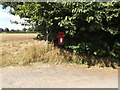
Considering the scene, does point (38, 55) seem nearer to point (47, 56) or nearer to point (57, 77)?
point (47, 56)

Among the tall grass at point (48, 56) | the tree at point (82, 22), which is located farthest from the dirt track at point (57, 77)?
the tree at point (82, 22)

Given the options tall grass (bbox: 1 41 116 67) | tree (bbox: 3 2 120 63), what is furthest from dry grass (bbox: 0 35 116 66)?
tree (bbox: 3 2 120 63)

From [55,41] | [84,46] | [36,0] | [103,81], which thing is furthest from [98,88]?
[36,0]

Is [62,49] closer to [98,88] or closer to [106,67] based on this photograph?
[106,67]

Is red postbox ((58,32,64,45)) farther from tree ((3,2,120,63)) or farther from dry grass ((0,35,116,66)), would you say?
dry grass ((0,35,116,66))

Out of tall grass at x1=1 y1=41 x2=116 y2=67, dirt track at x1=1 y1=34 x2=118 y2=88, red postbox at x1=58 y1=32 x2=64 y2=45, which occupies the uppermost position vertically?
red postbox at x1=58 y1=32 x2=64 y2=45

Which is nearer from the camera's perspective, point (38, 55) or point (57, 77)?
point (57, 77)

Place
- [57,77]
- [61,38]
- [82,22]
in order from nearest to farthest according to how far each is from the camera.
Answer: [57,77] < [82,22] < [61,38]

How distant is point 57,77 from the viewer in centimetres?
427

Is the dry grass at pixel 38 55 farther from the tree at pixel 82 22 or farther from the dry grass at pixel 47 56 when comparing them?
the tree at pixel 82 22

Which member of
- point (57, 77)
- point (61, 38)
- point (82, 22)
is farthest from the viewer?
point (61, 38)

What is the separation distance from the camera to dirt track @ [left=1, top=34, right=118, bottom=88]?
374 cm

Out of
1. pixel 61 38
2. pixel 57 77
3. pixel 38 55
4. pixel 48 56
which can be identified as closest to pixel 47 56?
pixel 48 56

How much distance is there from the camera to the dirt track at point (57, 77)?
3736mm
